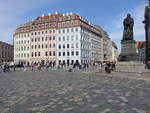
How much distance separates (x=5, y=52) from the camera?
11669 cm

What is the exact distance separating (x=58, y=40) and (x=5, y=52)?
51.9 meters

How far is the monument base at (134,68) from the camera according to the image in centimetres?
2111

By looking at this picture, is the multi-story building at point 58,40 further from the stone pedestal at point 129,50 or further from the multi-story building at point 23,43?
the stone pedestal at point 129,50

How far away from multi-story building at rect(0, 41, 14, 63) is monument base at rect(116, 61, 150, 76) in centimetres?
10112

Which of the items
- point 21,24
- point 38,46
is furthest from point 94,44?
point 21,24

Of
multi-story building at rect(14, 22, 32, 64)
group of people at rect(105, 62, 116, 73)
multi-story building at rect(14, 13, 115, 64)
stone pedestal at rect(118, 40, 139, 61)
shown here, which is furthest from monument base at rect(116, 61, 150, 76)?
multi-story building at rect(14, 22, 32, 64)

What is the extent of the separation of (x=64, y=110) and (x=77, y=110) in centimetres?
46

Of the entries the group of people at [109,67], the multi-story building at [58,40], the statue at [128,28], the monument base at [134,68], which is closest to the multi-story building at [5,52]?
the multi-story building at [58,40]

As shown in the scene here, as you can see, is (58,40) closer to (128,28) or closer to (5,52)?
(5,52)

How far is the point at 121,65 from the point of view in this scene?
2486 cm

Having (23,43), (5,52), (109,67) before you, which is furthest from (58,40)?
(109,67)

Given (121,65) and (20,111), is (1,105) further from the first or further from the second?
(121,65)

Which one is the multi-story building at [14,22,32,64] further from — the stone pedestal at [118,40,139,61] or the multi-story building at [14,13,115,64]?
the stone pedestal at [118,40,139,61]

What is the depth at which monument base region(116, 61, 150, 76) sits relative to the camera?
21.1 metres
